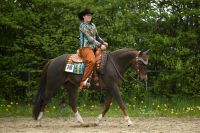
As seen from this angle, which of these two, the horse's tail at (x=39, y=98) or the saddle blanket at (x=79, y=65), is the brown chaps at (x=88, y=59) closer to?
the saddle blanket at (x=79, y=65)

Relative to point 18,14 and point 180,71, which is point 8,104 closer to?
point 18,14

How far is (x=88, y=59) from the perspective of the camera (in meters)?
10.8

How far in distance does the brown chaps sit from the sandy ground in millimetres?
1227

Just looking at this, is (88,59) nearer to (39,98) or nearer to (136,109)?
(39,98)

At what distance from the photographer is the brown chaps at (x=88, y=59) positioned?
1080 centimetres

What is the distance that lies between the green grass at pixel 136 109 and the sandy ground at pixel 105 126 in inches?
30.8

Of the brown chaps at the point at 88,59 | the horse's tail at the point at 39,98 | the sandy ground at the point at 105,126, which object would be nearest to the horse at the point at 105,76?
the horse's tail at the point at 39,98

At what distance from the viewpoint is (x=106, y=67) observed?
11.0 meters

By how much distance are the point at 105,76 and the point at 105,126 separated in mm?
1174

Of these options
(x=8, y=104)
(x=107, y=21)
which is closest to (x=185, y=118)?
(x=107, y=21)

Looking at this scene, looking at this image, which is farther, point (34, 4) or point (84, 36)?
point (34, 4)

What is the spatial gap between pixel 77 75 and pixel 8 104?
196 inches

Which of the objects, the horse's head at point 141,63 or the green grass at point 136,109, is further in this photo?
the green grass at point 136,109

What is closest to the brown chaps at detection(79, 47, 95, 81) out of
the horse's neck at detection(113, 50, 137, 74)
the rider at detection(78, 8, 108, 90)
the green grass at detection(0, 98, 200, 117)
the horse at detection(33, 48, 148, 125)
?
the rider at detection(78, 8, 108, 90)
